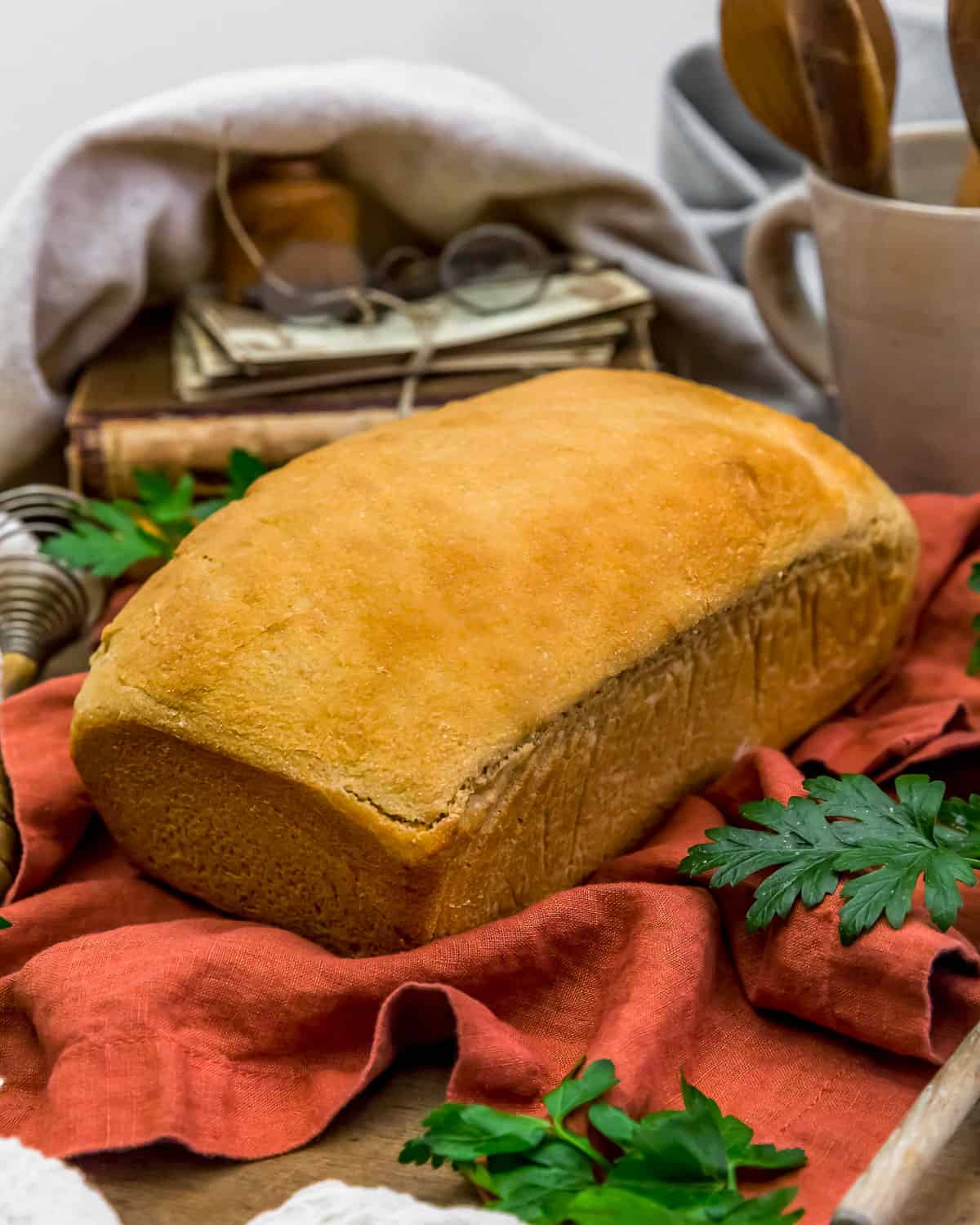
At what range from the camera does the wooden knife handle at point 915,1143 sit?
68 centimetres

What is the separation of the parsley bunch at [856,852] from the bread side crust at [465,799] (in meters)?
0.11

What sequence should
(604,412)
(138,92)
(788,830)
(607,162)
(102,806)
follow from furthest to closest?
(138,92)
(607,162)
(604,412)
(102,806)
(788,830)

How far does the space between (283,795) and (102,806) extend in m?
0.19

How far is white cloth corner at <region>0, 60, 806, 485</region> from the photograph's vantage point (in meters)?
1.60

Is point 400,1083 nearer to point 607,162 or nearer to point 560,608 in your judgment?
point 560,608

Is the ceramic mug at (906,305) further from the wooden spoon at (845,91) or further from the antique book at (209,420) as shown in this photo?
the antique book at (209,420)

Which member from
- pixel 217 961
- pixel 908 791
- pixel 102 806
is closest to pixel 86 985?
pixel 217 961

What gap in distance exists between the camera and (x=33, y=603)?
1.32 meters

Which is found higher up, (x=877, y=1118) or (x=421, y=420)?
(x=421, y=420)

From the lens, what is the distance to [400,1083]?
0.87 meters

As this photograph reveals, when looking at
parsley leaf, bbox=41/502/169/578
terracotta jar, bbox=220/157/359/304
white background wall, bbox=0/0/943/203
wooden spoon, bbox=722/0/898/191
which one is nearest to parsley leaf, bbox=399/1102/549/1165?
parsley leaf, bbox=41/502/169/578

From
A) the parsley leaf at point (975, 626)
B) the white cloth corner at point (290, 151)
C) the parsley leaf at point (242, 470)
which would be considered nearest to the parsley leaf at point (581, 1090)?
the parsley leaf at point (975, 626)

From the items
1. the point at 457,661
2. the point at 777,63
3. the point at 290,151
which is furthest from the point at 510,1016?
the point at 290,151

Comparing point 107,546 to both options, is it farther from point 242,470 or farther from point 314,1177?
point 314,1177
